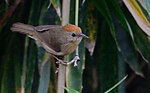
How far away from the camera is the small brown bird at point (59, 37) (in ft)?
4.63

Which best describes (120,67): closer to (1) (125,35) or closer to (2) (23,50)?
(1) (125,35)

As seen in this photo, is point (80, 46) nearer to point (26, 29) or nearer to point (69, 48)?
point (26, 29)

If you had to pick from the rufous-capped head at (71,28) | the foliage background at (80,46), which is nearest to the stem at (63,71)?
the rufous-capped head at (71,28)

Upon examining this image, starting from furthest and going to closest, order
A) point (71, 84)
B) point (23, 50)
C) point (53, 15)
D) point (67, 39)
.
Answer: point (23, 50), point (53, 15), point (71, 84), point (67, 39)

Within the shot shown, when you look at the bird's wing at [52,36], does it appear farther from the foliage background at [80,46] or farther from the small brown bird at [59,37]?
the foliage background at [80,46]

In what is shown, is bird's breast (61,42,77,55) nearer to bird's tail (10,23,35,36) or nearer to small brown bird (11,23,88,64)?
small brown bird (11,23,88,64)

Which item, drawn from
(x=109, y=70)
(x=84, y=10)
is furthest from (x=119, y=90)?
(x=84, y=10)

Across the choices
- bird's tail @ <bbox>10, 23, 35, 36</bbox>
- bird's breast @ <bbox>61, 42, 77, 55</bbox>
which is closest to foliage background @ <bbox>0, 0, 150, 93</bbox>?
bird's tail @ <bbox>10, 23, 35, 36</bbox>

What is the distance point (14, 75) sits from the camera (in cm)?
210

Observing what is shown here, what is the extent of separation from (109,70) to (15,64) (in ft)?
1.36

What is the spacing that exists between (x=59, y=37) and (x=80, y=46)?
20.2 inches

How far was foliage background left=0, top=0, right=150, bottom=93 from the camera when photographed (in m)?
1.95

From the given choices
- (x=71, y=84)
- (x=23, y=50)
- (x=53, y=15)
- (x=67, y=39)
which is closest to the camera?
(x=67, y=39)

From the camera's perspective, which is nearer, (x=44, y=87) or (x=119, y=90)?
(x=44, y=87)
